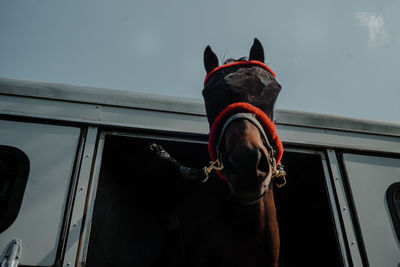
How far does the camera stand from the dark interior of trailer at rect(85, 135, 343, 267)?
2318 mm

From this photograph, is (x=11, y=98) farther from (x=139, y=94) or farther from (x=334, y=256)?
(x=334, y=256)

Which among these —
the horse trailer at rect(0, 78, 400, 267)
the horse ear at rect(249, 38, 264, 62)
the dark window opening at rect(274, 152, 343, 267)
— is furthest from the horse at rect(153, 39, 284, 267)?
the dark window opening at rect(274, 152, 343, 267)

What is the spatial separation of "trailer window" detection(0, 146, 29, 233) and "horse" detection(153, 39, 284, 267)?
0.99 meters

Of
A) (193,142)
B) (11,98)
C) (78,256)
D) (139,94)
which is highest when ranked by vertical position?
(139,94)

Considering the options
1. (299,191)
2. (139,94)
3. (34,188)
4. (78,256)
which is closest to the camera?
(78,256)

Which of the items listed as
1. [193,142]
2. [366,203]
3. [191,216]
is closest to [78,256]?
[191,216]

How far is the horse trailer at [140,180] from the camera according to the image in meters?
1.56

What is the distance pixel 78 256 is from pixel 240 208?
960mm

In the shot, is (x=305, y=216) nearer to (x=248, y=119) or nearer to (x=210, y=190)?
(x=210, y=190)

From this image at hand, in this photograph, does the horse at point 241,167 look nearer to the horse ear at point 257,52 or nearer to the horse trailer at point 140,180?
the horse ear at point 257,52

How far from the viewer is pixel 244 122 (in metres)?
1.30

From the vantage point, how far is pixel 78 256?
58.6 inches

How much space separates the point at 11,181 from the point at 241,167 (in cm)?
146

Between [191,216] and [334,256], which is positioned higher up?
[191,216]
